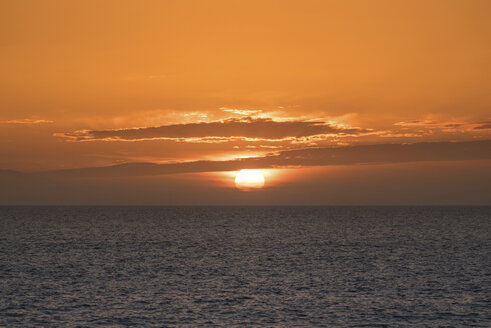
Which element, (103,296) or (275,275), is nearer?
(103,296)

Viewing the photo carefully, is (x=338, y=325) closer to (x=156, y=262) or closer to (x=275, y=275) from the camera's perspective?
(x=275, y=275)

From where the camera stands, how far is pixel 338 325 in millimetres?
38719

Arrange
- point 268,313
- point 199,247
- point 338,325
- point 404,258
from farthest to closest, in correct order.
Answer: point 199,247 → point 404,258 → point 268,313 → point 338,325

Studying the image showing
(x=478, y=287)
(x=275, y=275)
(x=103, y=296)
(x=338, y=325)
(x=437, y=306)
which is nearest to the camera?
(x=338, y=325)

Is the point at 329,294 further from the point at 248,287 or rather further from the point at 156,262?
the point at 156,262

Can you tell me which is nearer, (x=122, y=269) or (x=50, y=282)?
(x=50, y=282)

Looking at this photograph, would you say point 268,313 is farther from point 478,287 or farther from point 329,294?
point 478,287

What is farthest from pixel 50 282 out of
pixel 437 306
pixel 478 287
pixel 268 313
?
pixel 478 287

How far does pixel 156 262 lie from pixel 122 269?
27.9 ft

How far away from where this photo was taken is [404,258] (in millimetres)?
81750

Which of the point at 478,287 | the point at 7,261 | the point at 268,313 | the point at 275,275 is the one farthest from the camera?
the point at 7,261

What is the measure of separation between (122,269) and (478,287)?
3988 centimetres

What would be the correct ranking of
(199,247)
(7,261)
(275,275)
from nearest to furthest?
(275,275)
(7,261)
(199,247)

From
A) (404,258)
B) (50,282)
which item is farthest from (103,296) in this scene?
(404,258)
